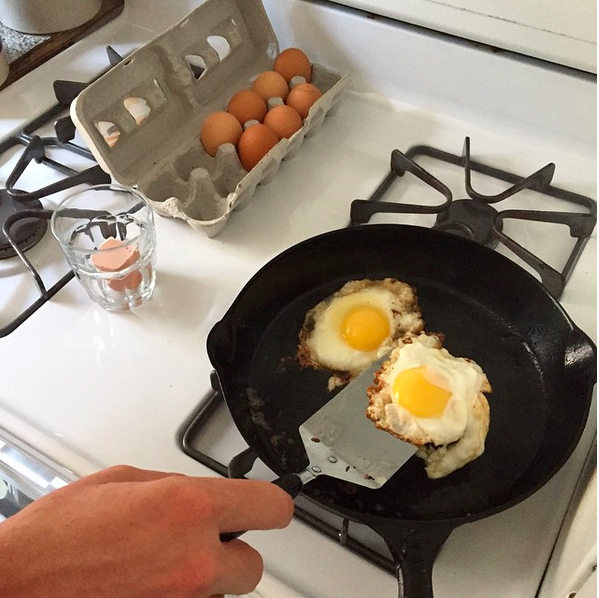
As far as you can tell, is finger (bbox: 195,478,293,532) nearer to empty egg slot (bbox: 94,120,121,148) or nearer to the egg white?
the egg white

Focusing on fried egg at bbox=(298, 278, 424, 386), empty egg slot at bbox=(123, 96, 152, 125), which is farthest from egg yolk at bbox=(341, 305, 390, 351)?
empty egg slot at bbox=(123, 96, 152, 125)

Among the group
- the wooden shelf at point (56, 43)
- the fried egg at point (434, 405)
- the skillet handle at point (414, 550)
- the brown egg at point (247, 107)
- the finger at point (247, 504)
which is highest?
the wooden shelf at point (56, 43)

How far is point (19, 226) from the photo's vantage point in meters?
0.86

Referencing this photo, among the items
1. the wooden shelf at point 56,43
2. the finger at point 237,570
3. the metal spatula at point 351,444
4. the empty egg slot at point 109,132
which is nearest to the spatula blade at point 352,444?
the metal spatula at point 351,444

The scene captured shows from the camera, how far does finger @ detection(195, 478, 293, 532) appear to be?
48 cm

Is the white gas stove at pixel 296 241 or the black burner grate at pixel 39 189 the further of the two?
the black burner grate at pixel 39 189

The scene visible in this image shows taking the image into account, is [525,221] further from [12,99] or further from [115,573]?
[12,99]

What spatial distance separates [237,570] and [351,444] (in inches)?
7.9

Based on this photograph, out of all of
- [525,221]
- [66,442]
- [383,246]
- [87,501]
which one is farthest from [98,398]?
[525,221]

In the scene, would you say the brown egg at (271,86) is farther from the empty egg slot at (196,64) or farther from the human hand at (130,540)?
the human hand at (130,540)

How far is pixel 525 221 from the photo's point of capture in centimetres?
88

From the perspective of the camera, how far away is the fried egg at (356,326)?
75 centimetres

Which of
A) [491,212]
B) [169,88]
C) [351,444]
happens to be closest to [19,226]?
[169,88]

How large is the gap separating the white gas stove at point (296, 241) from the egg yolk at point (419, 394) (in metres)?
0.12
